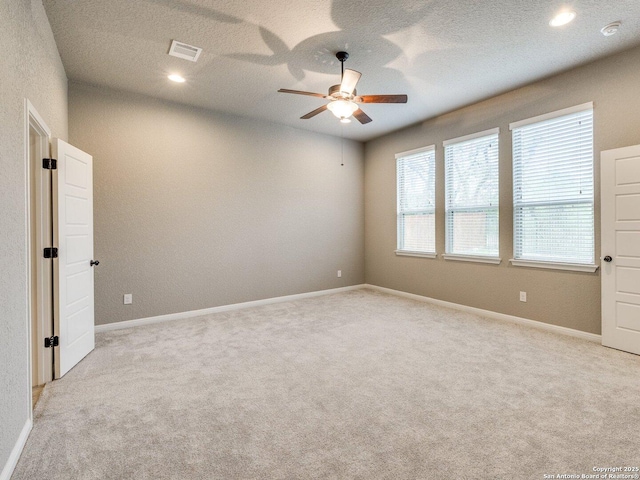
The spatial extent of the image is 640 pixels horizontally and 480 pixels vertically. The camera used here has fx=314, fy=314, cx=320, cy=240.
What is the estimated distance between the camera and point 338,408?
2.15 metres

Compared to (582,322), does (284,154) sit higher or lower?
higher

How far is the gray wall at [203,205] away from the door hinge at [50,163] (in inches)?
47.9

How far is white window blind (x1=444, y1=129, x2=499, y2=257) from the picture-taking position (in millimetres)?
4309

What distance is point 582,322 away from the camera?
346 cm

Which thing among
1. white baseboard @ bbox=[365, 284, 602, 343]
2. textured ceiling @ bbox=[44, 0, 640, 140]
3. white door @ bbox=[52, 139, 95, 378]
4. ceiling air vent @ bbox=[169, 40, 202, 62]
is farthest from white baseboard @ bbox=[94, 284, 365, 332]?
ceiling air vent @ bbox=[169, 40, 202, 62]

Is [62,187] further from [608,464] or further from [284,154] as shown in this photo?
[608,464]

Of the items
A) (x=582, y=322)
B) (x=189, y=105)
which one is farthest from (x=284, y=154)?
(x=582, y=322)

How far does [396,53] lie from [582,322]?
3506 millimetres

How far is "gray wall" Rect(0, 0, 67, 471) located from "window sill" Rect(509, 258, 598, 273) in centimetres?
480

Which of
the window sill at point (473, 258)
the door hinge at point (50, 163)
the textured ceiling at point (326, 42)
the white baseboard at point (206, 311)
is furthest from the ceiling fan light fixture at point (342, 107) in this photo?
the white baseboard at point (206, 311)

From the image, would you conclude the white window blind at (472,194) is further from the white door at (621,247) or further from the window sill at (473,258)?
the white door at (621,247)

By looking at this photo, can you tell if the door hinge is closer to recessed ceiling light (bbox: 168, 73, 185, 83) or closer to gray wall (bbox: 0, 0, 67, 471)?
gray wall (bbox: 0, 0, 67, 471)

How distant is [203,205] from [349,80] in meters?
2.78

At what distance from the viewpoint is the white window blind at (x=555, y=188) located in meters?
3.45
